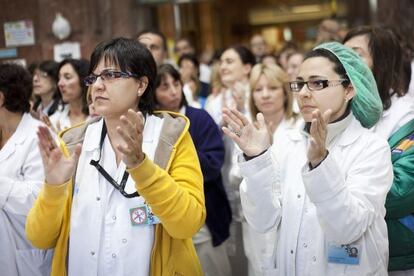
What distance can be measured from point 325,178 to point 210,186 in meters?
1.60

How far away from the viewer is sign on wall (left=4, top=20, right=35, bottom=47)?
433 centimetres

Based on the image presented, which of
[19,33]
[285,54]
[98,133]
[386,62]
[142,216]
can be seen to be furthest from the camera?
[285,54]

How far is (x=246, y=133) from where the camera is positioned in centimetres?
222

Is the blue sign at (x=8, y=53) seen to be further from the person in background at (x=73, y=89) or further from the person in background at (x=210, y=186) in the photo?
the person in background at (x=210, y=186)

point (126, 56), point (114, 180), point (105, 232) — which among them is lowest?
point (105, 232)

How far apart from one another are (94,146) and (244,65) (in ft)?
10.6

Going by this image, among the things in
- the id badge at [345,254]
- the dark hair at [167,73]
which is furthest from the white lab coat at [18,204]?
the id badge at [345,254]

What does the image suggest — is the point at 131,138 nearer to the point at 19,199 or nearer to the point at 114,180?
the point at 114,180

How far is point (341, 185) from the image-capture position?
2016 millimetres

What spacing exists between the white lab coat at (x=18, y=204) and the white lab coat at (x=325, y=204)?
4.06 ft

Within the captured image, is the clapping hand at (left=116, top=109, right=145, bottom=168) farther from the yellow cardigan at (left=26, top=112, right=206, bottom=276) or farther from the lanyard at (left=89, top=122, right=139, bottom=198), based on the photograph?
the lanyard at (left=89, top=122, right=139, bottom=198)

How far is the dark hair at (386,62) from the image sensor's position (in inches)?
118

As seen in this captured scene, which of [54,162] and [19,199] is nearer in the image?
[54,162]

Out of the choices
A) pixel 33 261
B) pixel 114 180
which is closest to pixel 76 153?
pixel 114 180
